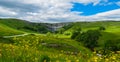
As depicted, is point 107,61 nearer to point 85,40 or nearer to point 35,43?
point 35,43

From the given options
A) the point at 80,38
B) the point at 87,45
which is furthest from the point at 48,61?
the point at 80,38

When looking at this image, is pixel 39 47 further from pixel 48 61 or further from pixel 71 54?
pixel 48 61

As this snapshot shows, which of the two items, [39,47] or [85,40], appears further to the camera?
[85,40]

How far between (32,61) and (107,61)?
232cm

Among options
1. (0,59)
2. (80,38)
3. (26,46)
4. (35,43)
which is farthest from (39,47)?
(80,38)

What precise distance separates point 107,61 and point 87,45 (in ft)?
479

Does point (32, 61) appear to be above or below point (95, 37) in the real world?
above

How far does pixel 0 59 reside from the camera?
6.67 meters

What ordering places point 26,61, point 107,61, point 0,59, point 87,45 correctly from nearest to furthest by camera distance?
point 0,59, point 26,61, point 107,61, point 87,45

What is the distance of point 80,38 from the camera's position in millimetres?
169375

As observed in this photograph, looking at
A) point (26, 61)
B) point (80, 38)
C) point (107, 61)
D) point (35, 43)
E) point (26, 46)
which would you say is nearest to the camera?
point (26, 61)

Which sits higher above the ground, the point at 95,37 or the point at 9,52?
the point at 9,52

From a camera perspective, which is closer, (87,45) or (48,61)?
(48,61)

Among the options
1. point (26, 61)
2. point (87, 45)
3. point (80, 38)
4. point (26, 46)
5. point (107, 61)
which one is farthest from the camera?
point (80, 38)
